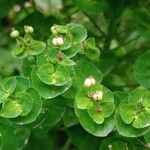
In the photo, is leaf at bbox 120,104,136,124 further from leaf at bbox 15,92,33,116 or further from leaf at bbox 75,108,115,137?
leaf at bbox 15,92,33,116

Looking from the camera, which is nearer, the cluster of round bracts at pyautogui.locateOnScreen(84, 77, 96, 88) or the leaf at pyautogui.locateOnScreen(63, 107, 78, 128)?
the cluster of round bracts at pyautogui.locateOnScreen(84, 77, 96, 88)

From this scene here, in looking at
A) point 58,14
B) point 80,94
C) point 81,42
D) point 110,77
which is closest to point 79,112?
point 80,94

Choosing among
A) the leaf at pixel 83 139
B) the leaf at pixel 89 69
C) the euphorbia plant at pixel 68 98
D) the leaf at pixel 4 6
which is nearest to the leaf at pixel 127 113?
the euphorbia plant at pixel 68 98

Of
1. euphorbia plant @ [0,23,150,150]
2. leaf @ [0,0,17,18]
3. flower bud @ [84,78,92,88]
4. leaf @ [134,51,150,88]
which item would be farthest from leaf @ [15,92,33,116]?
leaf @ [0,0,17,18]

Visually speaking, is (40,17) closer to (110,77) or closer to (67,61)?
(110,77)

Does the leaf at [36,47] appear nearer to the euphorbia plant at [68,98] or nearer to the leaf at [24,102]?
the euphorbia plant at [68,98]

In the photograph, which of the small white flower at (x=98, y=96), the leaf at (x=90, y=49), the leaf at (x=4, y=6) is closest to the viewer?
the small white flower at (x=98, y=96)
